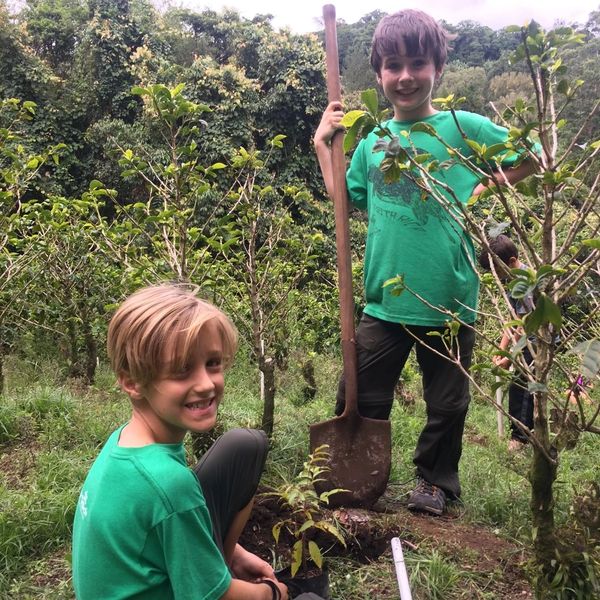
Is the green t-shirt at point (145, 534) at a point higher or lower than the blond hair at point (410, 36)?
lower

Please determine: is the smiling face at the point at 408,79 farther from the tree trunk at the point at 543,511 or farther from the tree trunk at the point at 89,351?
the tree trunk at the point at 89,351

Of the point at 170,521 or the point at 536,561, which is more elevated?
the point at 170,521

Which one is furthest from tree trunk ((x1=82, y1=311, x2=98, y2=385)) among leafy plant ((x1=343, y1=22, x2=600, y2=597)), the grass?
leafy plant ((x1=343, y1=22, x2=600, y2=597))

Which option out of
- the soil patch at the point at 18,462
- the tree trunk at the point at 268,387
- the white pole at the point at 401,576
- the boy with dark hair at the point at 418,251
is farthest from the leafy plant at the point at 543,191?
the soil patch at the point at 18,462

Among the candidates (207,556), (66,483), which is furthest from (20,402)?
(207,556)

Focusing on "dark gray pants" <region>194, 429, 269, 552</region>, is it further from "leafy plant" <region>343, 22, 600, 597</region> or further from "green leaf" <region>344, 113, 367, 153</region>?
"green leaf" <region>344, 113, 367, 153</region>

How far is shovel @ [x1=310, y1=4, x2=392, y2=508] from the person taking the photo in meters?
2.34

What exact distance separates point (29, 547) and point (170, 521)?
145cm

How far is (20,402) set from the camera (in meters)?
3.63

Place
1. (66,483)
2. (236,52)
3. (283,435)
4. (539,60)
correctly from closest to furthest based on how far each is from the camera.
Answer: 1. (539,60)
2. (66,483)
3. (283,435)
4. (236,52)

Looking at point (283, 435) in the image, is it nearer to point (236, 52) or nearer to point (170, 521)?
point (170, 521)

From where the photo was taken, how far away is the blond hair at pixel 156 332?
1263 millimetres

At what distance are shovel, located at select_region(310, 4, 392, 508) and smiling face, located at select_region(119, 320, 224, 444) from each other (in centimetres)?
115

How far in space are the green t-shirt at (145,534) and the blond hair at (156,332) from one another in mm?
187
